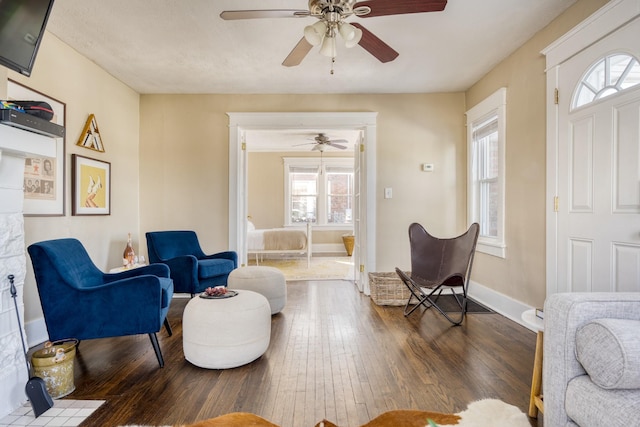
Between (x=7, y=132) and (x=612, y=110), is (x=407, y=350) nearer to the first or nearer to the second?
(x=612, y=110)

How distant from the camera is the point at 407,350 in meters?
2.55

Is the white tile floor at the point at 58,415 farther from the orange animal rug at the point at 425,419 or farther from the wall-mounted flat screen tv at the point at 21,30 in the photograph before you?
the wall-mounted flat screen tv at the point at 21,30

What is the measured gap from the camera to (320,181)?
8383mm

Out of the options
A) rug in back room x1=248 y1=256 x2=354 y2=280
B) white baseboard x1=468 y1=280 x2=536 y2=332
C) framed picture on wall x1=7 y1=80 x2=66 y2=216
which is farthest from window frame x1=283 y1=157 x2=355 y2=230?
framed picture on wall x1=7 y1=80 x2=66 y2=216

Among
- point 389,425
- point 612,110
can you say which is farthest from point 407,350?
point 612,110

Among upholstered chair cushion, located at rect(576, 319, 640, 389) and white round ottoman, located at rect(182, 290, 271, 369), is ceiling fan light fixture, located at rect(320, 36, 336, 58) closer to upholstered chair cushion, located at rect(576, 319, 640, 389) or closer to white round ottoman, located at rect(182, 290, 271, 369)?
white round ottoman, located at rect(182, 290, 271, 369)

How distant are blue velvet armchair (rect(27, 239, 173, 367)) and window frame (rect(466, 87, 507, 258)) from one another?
3218mm

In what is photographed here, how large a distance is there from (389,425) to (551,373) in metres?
0.74

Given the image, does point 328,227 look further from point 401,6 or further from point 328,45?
point 401,6

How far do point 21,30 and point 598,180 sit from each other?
11.6 ft

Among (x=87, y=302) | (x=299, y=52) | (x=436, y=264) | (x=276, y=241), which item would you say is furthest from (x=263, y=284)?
(x=276, y=241)

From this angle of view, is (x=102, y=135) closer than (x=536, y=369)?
No

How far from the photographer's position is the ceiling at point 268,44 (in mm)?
2568

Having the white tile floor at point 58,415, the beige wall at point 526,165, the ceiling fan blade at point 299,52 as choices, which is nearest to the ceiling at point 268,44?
the beige wall at point 526,165
